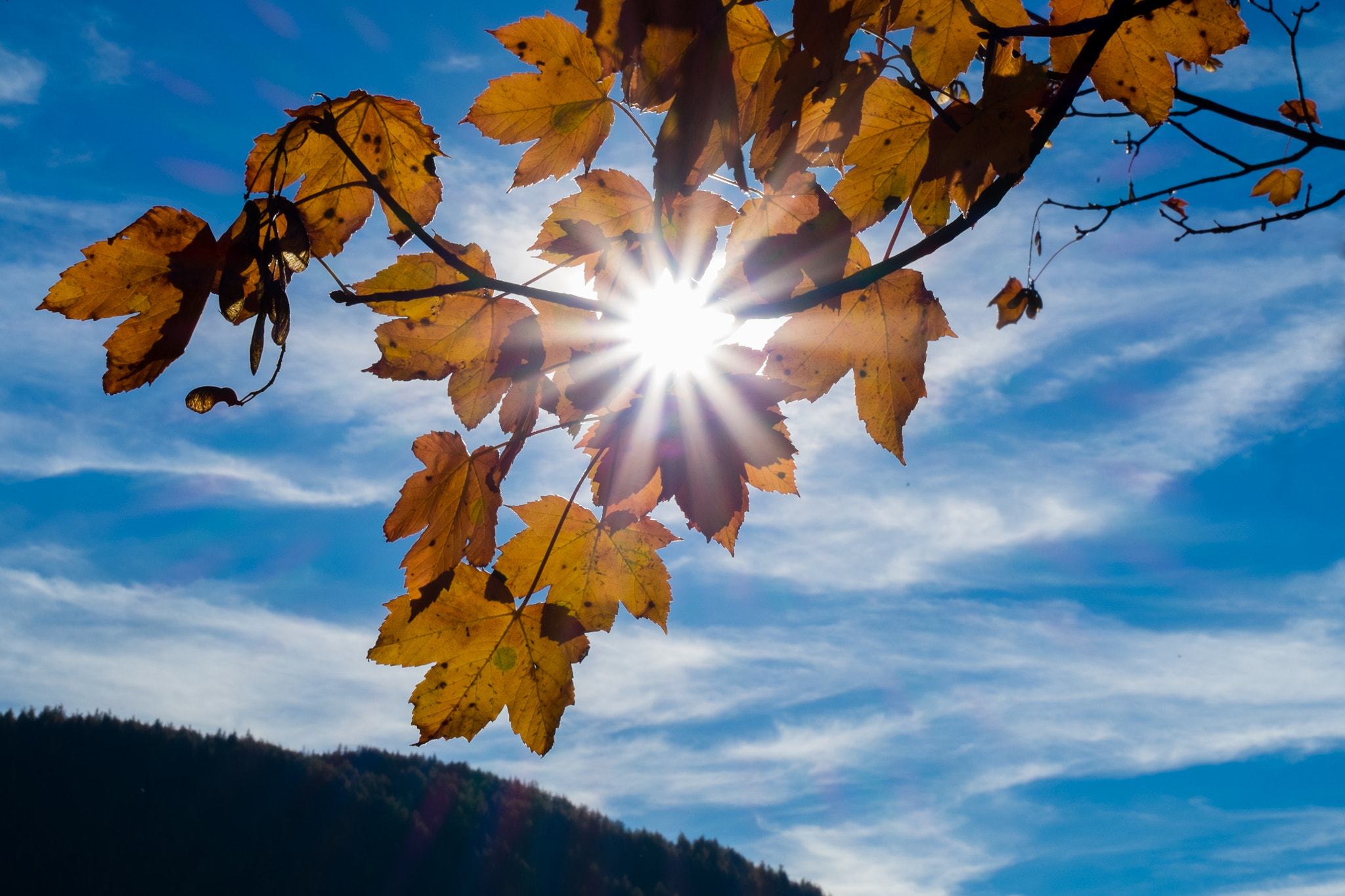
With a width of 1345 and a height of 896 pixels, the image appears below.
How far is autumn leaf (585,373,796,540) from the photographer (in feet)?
3.62

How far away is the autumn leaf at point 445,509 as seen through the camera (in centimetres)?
133

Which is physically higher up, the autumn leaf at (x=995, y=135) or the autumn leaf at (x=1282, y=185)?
the autumn leaf at (x=1282, y=185)

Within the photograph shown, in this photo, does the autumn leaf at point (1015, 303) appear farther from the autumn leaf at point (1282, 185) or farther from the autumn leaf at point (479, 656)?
the autumn leaf at point (479, 656)

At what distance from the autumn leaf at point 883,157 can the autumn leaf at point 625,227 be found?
199 millimetres

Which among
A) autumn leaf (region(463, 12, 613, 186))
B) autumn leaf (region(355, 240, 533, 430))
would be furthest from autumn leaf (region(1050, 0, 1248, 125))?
autumn leaf (region(355, 240, 533, 430))

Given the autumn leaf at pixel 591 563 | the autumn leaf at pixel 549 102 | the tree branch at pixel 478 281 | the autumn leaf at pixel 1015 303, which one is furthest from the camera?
the autumn leaf at pixel 1015 303

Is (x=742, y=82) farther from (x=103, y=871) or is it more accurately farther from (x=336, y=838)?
(x=103, y=871)

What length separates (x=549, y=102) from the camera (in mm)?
1243

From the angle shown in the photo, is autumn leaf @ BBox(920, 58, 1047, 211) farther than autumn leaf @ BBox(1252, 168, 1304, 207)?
No

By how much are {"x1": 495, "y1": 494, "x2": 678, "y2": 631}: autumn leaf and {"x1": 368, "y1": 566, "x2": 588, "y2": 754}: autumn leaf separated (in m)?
0.07

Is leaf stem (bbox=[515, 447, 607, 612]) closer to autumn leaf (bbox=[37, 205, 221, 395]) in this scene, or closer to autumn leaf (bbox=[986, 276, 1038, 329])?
autumn leaf (bbox=[37, 205, 221, 395])

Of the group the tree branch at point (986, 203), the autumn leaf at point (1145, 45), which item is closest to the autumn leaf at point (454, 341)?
the tree branch at point (986, 203)

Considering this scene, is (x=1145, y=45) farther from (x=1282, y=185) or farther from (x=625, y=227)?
(x=1282, y=185)

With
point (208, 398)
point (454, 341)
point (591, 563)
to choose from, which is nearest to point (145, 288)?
point (208, 398)
